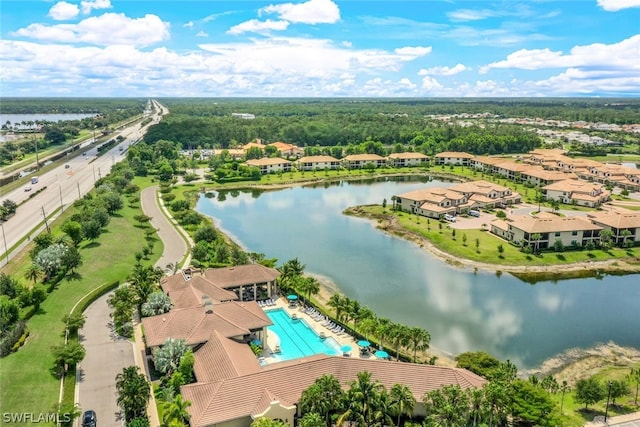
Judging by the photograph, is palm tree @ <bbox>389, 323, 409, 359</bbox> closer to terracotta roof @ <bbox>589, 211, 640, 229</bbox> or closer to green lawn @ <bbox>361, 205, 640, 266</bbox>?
green lawn @ <bbox>361, 205, 640, 266</bbox>

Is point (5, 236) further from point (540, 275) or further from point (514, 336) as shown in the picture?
point (540, 275)

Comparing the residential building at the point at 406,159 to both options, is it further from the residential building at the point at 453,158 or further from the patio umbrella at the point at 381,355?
the patio umbrella at the point at 381,355

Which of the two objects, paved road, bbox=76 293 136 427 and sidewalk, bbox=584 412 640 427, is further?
paved road, bbox=76 293 136 427

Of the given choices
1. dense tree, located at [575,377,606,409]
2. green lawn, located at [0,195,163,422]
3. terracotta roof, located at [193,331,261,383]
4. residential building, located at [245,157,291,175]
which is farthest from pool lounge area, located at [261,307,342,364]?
residential building, located at [245,157,291,175]

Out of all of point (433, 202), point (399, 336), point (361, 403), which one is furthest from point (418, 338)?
point (433, 202)

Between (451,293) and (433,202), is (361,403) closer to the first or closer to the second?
(451,293)

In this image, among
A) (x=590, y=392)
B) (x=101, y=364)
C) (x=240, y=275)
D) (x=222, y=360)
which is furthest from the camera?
(x=240, y=275)
